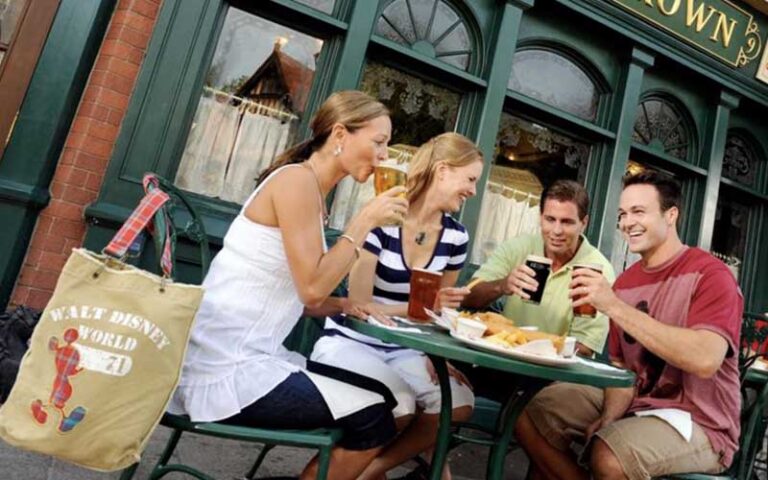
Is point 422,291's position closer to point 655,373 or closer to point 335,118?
point 335,118

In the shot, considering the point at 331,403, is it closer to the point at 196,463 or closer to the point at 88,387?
the point at 88,387

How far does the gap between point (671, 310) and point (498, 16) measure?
3.19 m

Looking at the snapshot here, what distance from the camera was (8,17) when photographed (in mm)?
3150

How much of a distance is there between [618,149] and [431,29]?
2059mm

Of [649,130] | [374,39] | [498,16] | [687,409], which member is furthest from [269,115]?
[649,130]

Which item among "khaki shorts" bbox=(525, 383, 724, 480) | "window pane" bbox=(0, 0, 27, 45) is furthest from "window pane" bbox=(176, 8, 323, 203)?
"khaki shorts" bbox=(525, 383, 724, 480)

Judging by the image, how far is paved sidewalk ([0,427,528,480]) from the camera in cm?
198

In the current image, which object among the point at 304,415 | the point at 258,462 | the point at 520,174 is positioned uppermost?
the point at 520,174

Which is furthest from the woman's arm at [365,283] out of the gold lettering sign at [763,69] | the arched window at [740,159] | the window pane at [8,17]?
the gold lettering sign at [763,69]

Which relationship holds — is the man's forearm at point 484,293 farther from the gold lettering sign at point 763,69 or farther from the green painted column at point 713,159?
the gold lettering sign at point 763,69

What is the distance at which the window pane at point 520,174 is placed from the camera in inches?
172

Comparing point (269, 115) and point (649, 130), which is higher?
point (649, 130)

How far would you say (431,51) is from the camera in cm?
406

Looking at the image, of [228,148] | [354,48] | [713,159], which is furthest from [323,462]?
[713,159]
